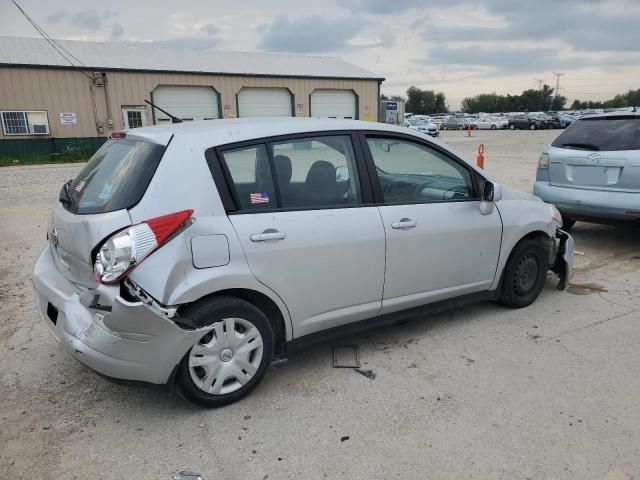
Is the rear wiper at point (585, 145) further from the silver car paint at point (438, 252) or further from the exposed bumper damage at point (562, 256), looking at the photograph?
the silver car paint at point (438, 252)

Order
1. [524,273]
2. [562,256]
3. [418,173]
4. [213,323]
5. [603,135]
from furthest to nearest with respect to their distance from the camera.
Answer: [603,135] → [562,256] → [524,273] → [418,173] → [213,323]

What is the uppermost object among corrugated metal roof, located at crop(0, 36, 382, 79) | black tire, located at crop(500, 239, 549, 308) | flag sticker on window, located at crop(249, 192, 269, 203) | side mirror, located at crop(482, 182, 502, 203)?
corrugated metal roof, located at crop(0, 36, 382, 79)

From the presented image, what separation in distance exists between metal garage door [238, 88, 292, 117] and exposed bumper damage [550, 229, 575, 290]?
21.8 m

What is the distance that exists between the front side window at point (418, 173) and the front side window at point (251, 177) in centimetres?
88

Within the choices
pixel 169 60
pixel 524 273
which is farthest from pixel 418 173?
pixel 169 60

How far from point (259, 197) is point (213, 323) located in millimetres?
799

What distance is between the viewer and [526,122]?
146 feet

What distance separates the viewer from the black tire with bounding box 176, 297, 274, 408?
285 cm

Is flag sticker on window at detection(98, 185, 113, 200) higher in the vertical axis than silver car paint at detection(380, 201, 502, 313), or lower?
higher

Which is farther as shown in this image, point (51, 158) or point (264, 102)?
point (264, 102)

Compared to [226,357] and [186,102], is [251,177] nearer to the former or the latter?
[226,357]

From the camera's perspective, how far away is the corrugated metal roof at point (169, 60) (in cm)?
2198

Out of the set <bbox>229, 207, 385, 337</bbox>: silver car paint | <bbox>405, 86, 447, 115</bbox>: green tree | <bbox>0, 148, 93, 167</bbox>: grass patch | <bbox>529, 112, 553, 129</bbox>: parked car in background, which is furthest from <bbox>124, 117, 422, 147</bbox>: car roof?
<bbox>405, 86, 447, 115</bbox>: green tree

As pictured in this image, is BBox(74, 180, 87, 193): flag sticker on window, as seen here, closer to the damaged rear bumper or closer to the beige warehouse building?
the damaged rear bumper
